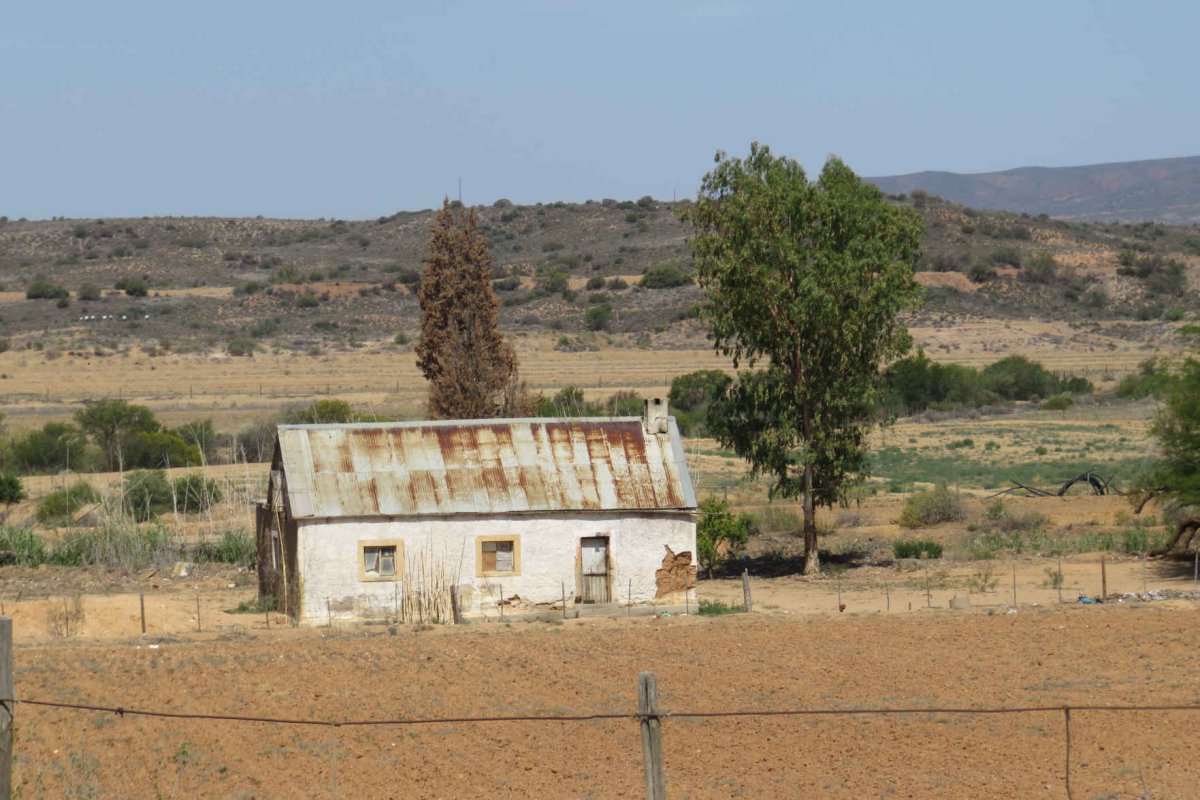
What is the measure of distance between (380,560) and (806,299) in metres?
9.44

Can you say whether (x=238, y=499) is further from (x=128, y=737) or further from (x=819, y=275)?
(x=128, y=737)

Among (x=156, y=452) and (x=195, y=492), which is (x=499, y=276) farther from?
(x=195, y=492)

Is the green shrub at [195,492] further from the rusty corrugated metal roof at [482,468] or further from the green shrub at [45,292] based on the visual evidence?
the green shrub at [45,292]

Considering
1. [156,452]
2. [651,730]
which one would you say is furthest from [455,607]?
[156,452]

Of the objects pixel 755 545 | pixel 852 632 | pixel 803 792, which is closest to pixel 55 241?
pixel 755 545

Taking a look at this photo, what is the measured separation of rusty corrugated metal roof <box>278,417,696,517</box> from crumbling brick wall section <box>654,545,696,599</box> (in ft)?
2.84

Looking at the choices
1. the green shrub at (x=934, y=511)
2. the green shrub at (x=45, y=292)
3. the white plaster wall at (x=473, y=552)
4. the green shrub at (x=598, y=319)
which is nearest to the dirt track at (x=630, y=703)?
the white plaster wall at (x=473, y=552)

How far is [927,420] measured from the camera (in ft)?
211

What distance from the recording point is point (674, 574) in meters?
26.5

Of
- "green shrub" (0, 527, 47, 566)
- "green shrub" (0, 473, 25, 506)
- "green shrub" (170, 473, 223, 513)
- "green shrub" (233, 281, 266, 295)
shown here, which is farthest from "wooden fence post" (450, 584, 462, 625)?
"green shrub" (233, 281, 266, 295)

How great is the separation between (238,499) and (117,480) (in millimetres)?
7506

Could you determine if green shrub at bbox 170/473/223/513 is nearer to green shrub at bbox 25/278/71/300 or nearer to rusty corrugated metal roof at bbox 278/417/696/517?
rusty corrugated metal roof at bbox 278/417/696/517

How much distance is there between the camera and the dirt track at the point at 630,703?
14.7 metres

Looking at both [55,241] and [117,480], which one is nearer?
[117,480]
